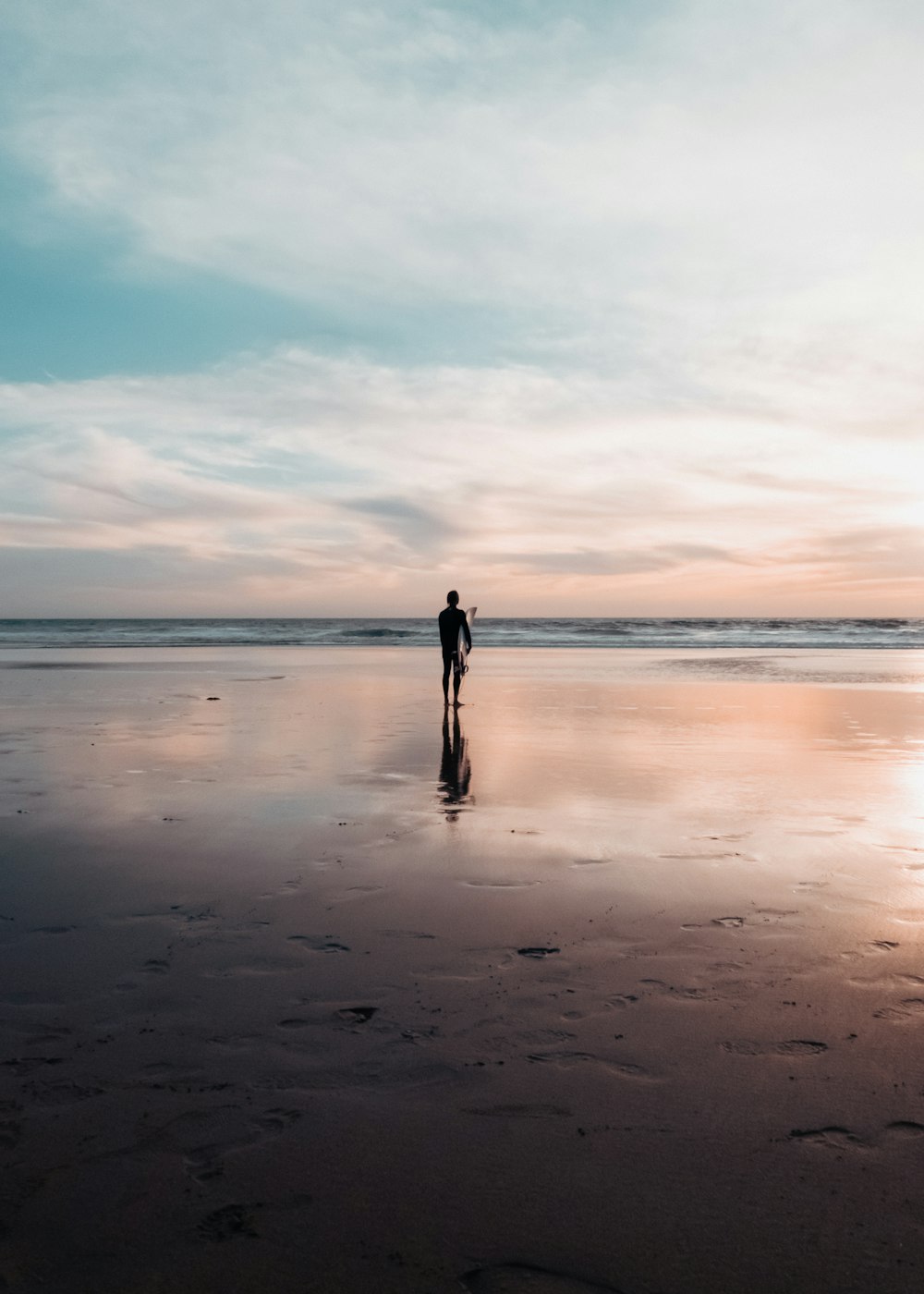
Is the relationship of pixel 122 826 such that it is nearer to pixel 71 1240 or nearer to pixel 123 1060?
pixel 123 1060

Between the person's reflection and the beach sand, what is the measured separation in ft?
0.30

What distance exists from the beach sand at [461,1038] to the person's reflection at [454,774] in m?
0.09

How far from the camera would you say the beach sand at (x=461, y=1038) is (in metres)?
2.44

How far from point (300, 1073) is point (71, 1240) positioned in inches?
37.1

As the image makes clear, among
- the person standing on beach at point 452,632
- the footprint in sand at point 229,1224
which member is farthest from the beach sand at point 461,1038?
the person standing on beach at point 452,632

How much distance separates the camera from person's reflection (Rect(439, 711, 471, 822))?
7.92m

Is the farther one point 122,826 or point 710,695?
point 710,695

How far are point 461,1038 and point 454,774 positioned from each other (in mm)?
5941

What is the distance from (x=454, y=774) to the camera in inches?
372

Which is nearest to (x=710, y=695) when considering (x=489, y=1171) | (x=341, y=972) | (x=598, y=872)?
(x=598, y=872)

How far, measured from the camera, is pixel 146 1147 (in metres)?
2.81

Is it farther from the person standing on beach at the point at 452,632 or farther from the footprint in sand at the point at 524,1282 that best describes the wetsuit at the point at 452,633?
the footprint in sand at the point at 524,1282

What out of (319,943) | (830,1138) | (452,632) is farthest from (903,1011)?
(452,632)

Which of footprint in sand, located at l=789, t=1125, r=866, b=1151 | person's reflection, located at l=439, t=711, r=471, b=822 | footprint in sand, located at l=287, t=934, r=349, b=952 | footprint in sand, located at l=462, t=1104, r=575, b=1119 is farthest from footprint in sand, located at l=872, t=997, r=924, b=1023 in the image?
person's reflection, located at l=439, t=711, r=471, b=822
